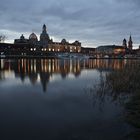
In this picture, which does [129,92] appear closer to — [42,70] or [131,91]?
[131,91]

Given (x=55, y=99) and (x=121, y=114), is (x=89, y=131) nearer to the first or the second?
(x=121, y=114)

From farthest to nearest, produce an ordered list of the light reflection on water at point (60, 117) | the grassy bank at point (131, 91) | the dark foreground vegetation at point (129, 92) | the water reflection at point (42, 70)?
the water reflection at point (42, 70)
the grassy bank at point (131, 91)
the dark foreground vegetation at point (129, 92)
the light reflection on water at point (60, 117)

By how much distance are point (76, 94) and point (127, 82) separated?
4.73 metres

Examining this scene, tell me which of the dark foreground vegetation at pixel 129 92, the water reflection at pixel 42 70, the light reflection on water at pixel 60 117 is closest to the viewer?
the light reflection on water at pixel 60 117

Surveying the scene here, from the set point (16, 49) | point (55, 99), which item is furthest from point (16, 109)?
point (16, 49)

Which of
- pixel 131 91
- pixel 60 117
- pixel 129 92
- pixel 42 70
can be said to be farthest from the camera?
pixel 42 70

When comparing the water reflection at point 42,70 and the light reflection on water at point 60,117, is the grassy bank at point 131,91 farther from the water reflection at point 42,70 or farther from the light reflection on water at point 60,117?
the water reflection at point 42,70

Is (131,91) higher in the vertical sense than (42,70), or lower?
lower

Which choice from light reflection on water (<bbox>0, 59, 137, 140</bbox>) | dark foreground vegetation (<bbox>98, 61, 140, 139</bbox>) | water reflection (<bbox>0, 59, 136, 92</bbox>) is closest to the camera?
light reflection on water (<bbox>0, 59, 137, 140</bbox>)

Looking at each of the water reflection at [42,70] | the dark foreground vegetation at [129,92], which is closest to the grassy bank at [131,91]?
the dark foreground vegetation at [129,92]

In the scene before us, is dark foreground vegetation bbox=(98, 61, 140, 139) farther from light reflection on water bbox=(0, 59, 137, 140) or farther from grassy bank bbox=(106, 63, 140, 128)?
light reflection on water bbox=(0, 59, 137, 140)

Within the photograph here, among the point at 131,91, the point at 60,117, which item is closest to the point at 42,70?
the point at 131,91

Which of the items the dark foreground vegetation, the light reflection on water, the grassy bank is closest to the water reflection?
the light reflection on water

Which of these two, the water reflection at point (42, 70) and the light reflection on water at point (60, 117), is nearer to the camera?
the light reflection on water at point (60, 117)
